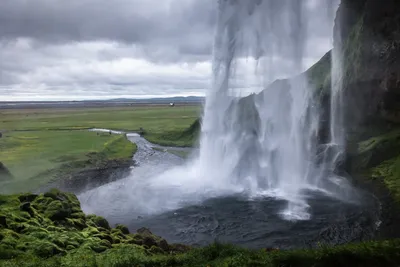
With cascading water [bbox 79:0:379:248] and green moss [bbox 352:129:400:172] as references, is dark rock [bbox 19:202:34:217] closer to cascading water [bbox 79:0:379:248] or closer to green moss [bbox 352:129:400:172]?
cascading water [bbox 79:0:379:248]

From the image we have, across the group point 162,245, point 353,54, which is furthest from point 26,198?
point 353,54

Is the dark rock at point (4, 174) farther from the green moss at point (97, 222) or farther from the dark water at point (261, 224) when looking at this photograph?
the green moss at point (97, 222)

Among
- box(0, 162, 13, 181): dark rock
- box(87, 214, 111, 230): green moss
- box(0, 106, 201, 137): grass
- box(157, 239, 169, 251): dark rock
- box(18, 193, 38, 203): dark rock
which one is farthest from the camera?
box(0, 106, 201, 137): grass

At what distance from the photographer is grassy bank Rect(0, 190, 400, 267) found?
48.8 feet

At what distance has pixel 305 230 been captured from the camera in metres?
25.9

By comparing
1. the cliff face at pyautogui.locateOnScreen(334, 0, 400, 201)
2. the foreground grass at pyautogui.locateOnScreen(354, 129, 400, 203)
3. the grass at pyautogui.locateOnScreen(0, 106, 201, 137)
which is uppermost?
the cliff face at pyautogui.locateOnScreen(334, 0, 400, 201)

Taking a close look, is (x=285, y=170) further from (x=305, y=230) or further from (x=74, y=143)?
(x=74, y=143)

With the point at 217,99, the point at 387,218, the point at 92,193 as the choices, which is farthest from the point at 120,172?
the point at 387,218

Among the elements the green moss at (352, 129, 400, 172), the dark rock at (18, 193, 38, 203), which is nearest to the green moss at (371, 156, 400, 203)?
the green moss at (352, 129, 400, 172)

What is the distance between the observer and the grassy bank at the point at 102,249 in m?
14.9

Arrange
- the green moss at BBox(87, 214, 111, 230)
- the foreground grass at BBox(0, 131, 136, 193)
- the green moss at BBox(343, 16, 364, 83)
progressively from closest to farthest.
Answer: the green moss at BBox(87, 214, 111, 230) < the foreground grass at BBox(0, 131, 136, 193) < the green moss at BBox(343, 16, 364, 83)

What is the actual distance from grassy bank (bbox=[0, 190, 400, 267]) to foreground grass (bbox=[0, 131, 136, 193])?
18.9 m

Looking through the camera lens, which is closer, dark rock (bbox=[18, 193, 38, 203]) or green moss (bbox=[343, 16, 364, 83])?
dark rock (bbox=[18, 193, 38, 203])

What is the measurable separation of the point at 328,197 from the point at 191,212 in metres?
13.7
